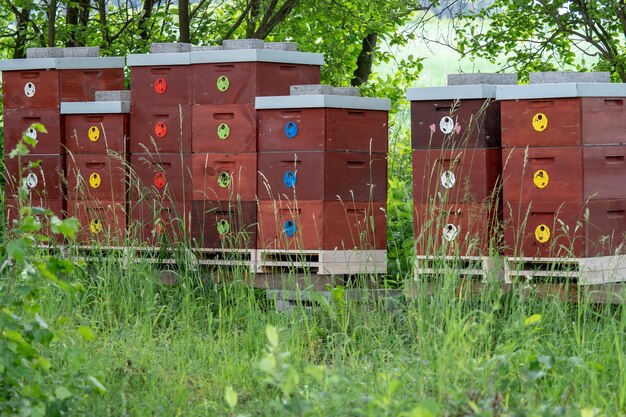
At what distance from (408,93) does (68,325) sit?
2288 millimetres

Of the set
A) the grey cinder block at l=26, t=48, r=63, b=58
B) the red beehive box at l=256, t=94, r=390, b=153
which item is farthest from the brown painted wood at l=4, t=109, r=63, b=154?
the red beehive box at l=256, t=94, r=390, b=153

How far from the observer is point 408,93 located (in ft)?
17.9

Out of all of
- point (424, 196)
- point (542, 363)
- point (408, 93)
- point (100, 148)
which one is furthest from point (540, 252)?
point (100, 148)

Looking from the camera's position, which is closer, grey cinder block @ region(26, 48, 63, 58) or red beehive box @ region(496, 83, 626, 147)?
red beehive box @ region(496, 83, 626, 147)

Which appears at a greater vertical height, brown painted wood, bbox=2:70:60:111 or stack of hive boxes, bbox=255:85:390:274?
brown painted wood, bbox=2:70:60:111

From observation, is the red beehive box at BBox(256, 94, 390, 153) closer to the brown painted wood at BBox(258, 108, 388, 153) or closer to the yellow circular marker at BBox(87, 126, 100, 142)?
the brown painted wood at BBox(258, 108, 388, 153)

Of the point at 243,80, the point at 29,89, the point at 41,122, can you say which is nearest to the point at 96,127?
the point at 41,122

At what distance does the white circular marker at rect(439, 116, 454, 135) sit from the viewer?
5305 mm

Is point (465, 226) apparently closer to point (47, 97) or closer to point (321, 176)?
point (321, 176)

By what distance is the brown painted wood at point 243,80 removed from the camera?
585 cm

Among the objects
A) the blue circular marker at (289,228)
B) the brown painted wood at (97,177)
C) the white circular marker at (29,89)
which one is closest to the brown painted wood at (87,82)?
the white circular marker at (29,89)

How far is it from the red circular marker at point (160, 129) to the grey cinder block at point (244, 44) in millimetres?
655

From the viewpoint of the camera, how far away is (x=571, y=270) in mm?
5039

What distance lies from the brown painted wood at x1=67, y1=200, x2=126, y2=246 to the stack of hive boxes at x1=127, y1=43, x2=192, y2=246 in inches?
3.3
